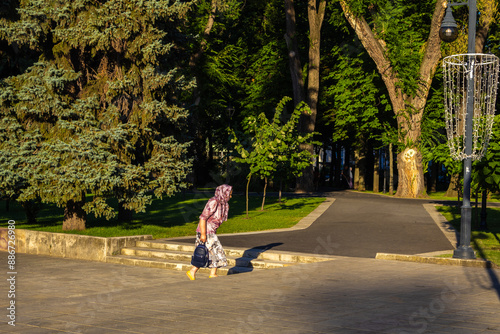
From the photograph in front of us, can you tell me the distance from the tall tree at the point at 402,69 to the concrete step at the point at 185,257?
23.7 meters

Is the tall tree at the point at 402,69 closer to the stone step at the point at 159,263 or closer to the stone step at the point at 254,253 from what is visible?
the stone step at the point at 254,253

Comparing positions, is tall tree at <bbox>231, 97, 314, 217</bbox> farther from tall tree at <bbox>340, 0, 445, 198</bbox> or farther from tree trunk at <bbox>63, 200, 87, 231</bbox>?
tall tree at <bbox>340, 0, 445, 198</bbox>

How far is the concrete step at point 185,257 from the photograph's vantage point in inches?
540

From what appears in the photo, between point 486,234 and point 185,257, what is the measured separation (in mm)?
10025

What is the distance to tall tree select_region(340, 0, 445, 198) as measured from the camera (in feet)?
120

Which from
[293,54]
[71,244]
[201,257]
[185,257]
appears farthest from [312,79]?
[201,257]

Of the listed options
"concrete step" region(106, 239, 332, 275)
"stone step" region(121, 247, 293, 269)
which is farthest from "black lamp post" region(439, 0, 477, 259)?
"stone step" region(121, 247, 293, 269)

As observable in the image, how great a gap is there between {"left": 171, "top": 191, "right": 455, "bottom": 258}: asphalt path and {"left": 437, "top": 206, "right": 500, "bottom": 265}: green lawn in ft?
2.54

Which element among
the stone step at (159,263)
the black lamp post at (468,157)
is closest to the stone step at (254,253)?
the stone step at (159,263)

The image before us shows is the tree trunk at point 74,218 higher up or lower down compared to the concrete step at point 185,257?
higher up

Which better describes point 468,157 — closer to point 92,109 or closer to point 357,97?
point 92,109

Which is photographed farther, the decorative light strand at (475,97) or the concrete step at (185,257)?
the decorative light strand at (475,97)

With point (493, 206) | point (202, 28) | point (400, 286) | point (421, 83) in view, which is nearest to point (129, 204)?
point (400, 286)

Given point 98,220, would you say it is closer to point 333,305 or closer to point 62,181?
point 62,181
